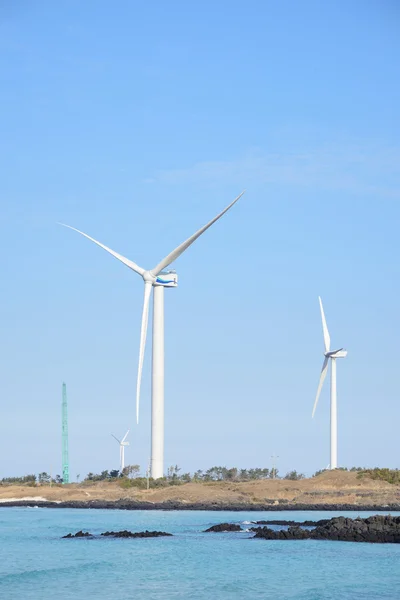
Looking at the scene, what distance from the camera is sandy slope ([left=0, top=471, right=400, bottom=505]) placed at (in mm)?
91562

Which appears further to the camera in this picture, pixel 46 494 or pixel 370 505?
pixel 46 494

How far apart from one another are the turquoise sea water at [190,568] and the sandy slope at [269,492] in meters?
30.2

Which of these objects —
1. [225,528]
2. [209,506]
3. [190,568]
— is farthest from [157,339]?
[190,568]

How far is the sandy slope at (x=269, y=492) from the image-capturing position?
300 feet

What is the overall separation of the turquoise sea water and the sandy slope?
30166 millimetres

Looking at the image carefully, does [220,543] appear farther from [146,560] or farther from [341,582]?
[341,582]

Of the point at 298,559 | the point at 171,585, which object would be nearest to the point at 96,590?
the point at 171,585

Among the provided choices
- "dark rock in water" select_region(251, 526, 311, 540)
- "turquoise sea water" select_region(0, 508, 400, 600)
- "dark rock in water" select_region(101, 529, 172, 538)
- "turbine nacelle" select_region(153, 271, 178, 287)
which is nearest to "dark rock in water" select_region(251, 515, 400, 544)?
"dark rock in water" select_region(251, 526, 311, 540)

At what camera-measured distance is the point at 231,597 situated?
34.9m

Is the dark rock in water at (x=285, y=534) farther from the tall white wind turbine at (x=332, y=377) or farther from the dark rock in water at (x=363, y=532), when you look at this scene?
the tall white wind turbine at (x=332, y=377)

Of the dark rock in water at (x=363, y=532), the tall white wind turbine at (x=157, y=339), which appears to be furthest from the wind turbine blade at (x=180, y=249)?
the dark rock in water at (x=363, y=532)

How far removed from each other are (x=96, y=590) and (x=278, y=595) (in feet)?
21.1

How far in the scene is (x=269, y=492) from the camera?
99188 millimetres

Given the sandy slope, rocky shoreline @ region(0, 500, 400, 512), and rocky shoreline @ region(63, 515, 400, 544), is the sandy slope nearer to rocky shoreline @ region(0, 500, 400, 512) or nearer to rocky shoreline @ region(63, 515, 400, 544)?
rocky shoreline @ region(0, 500, 400, 512)
